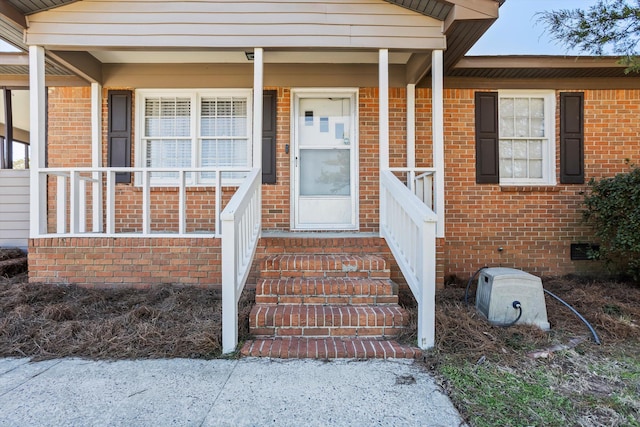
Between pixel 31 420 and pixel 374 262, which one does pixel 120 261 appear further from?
pixel 374 262

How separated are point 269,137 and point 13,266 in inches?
150

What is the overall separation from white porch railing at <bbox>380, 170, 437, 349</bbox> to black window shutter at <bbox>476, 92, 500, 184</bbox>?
2.11m

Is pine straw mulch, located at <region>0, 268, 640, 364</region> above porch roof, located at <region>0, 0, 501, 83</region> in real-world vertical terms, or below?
below

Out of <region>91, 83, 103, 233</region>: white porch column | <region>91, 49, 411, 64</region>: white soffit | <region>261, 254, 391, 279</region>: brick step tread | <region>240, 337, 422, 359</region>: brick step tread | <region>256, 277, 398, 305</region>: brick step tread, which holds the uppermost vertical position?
<region>91, 49, 411, 64</region>: white soffit

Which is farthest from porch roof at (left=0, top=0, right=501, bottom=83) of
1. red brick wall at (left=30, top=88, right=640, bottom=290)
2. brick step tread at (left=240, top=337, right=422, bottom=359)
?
brick step tread at (left=240, top=337, right=422, bottom=359)

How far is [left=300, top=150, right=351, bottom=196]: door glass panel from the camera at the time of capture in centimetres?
518

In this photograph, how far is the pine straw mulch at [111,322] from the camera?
274cm

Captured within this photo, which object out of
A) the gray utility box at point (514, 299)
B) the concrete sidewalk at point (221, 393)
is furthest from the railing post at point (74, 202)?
the gray utility box at point (514, 299)

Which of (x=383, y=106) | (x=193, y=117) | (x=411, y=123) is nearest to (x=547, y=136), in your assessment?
(x=411, y=123)

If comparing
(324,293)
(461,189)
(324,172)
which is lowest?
(324,293)

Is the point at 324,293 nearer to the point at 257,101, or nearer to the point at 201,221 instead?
the point at 257,101

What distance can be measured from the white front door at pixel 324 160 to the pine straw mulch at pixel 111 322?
1.71 meters

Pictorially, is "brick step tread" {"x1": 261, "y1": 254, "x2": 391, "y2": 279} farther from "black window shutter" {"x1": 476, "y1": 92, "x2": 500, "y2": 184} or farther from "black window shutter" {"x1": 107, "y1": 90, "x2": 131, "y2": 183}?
"black window shutter" {"x1": 107, "y1": 90, "x2": 131, "y2": 183}

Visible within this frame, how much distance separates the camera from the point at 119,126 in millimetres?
5113
